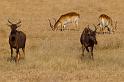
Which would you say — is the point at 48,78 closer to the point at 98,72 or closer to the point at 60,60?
the point at 98,72

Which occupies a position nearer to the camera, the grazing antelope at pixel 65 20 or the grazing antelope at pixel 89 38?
the grazing antelope at pixel 89 38

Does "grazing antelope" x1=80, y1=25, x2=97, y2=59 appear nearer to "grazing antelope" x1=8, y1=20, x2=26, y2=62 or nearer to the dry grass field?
the dry grass field

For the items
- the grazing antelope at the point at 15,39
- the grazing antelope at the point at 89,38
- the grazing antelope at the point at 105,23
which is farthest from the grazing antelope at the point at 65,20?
the grazing antelope at the point at 15,39

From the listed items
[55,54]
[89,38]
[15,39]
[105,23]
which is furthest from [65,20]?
[15,39]

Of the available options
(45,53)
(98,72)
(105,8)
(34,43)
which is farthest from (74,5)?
(98,72)

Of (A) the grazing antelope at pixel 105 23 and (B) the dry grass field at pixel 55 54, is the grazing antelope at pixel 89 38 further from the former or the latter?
(A) the grazing antelope at pixel 105 23

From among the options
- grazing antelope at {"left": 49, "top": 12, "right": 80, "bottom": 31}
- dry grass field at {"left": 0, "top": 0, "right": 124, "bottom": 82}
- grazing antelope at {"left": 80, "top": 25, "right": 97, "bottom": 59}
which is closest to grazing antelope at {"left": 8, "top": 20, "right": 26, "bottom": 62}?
dry grass field at {"left": 0, "top": 0, "right": 124, "bottom": 82}

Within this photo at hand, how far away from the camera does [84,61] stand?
49.0 feet

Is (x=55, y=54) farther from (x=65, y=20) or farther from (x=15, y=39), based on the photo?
(x=65, y=20)

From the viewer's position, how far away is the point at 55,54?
1603 centimetres

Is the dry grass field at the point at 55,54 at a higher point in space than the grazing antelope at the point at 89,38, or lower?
lower

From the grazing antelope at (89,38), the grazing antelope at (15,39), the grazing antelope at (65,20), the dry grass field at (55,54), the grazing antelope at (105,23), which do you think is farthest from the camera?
the grazing antelope at (65,20)

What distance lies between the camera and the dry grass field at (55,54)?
12.4m

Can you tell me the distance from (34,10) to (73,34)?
896 centimetres
